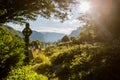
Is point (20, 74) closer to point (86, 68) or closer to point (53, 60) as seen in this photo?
point (86, 68)

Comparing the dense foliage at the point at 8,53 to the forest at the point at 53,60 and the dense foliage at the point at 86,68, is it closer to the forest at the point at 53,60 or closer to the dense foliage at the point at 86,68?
the forest at the point at 53,60

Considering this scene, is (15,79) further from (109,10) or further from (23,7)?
(109,10)

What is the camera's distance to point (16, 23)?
56.7 feet

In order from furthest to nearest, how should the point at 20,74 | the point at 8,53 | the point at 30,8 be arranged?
the point at 30,8, the point at 20,74, the point at 8,53

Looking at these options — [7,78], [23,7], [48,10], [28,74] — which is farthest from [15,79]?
[48,10]

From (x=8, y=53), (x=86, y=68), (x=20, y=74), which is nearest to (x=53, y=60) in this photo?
(x=86, y=68)

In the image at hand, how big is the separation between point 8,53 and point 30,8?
4.95 meters

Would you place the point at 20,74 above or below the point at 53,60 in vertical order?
above

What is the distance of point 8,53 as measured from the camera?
10312 mm

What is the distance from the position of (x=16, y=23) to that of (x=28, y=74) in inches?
242

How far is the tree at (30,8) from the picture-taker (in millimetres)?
14427

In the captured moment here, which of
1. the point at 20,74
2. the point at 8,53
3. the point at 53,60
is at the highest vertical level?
the point at 8,53

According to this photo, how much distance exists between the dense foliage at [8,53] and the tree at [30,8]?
10.9 feet

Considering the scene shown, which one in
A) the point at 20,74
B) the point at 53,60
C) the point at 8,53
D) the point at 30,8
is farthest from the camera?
the point at 53,60
